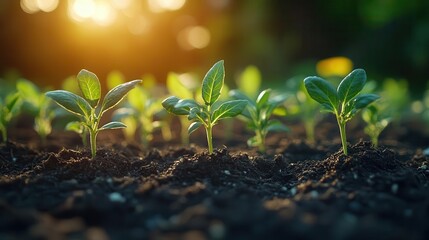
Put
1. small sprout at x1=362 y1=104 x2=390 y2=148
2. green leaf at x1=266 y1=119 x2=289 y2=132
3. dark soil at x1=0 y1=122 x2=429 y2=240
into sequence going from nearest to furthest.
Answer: dark soil at x1=0 y1=122 x2=429 y2=240 < green leaf at x1=266 y1=119 x2=289 y2=132 < small sprout at x1=362 y1=104 x2=390 y2=148

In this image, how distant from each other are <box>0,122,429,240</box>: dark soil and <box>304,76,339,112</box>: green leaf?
1.11ft

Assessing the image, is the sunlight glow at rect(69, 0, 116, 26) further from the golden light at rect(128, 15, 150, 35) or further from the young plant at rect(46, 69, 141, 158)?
the young plant at rect(46, 69, 141, 158)

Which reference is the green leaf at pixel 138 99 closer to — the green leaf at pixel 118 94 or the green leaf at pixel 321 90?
the green leaf at pixel 118 94

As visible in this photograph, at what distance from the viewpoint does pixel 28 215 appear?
6.39ft

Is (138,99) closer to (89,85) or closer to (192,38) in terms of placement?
(89,85)

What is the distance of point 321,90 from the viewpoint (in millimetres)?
2807

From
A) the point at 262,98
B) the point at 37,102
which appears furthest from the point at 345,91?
the point at 37,102

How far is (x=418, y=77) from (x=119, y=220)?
10.8 metres

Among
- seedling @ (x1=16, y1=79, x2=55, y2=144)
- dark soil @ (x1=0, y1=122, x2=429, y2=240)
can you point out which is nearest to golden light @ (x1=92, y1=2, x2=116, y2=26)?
seedling @ (x1=16, y1=79, x2=55, y2=144)

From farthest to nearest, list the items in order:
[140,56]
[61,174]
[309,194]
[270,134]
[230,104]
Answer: [140,56] → [270,134] → [230,104] → [61,174] → [309,194]

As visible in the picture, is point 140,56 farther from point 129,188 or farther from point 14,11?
point 129,188

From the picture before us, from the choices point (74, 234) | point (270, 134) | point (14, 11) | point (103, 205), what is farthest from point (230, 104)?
point (14, 11)

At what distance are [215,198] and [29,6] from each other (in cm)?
1218

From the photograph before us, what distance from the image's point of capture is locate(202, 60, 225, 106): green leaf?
2.78m
